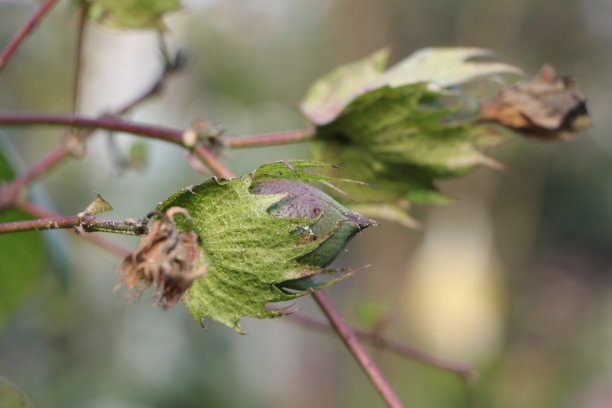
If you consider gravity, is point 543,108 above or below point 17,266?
above

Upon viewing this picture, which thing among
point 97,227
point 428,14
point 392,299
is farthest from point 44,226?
point 428,14

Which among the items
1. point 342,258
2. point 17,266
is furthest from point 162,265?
point 342,258

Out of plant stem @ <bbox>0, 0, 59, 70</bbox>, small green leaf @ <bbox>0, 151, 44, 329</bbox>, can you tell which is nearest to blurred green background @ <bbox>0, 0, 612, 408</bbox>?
small green leaf @ <bbox>0, 151, 44, 329</bbox>

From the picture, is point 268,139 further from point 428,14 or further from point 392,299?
point 428,14

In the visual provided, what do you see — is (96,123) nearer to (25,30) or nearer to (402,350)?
(25,30)

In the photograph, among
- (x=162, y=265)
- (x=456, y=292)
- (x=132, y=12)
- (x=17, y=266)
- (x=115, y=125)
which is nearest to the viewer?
(x=162, y=265)

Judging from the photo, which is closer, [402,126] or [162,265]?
[162,265]

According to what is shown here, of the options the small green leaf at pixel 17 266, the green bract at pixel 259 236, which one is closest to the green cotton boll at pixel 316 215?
the green bract at pixel 259 236

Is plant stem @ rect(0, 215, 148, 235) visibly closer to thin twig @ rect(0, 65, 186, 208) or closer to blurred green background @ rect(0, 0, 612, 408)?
blurred green background @ rect(0, 0, 612, 408)
